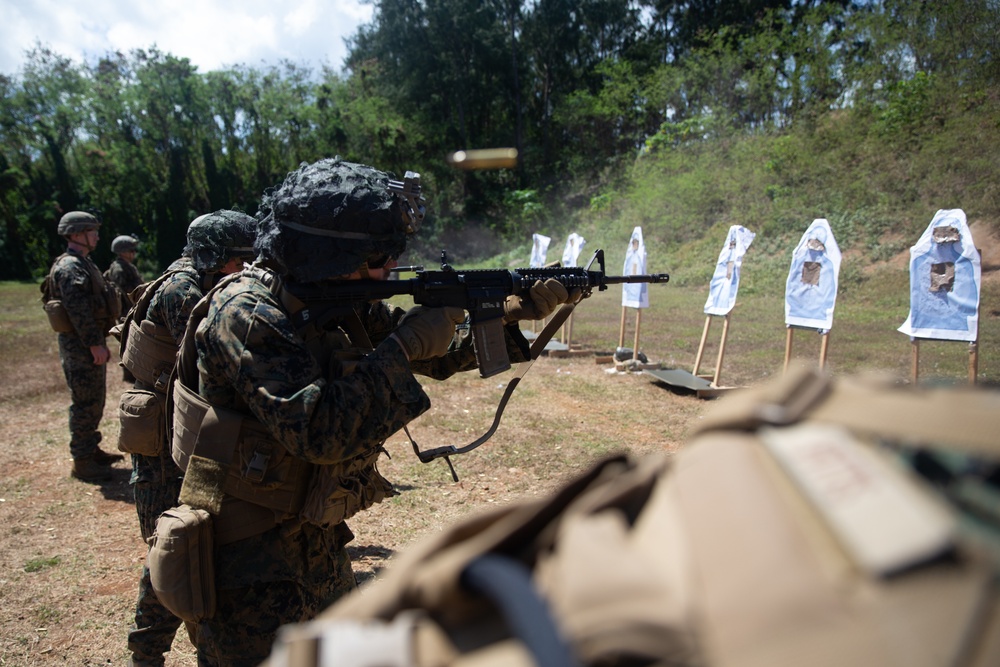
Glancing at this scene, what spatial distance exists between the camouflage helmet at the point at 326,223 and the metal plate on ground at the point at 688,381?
6153mm

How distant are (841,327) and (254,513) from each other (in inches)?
448

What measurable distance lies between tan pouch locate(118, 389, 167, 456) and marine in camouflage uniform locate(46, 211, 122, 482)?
8.72ft

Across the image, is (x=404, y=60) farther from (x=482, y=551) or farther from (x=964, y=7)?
(x=482, y=551)

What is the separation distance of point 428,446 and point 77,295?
3389mm

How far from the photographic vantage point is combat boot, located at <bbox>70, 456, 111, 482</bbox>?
5859 millimetres

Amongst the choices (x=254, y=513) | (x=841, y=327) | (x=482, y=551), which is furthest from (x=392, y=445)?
(x=841, y=327)

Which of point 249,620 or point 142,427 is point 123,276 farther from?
point 249,620

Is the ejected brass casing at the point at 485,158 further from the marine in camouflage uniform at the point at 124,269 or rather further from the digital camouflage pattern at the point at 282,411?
the marine in camouflage uniform at the point at 124,269

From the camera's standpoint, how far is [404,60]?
2934 cm

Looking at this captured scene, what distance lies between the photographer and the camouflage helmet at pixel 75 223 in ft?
20.4

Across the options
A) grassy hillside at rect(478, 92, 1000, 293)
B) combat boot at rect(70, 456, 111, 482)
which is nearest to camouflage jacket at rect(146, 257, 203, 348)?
combat boot at rect(70, 456, 111, 482)

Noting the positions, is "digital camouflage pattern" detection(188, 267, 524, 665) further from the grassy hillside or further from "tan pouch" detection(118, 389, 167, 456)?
the grassy hillside

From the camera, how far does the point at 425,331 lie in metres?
2.38

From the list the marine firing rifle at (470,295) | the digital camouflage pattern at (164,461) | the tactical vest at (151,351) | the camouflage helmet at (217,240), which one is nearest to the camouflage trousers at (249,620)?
the marine firing rifle at (470,295)
